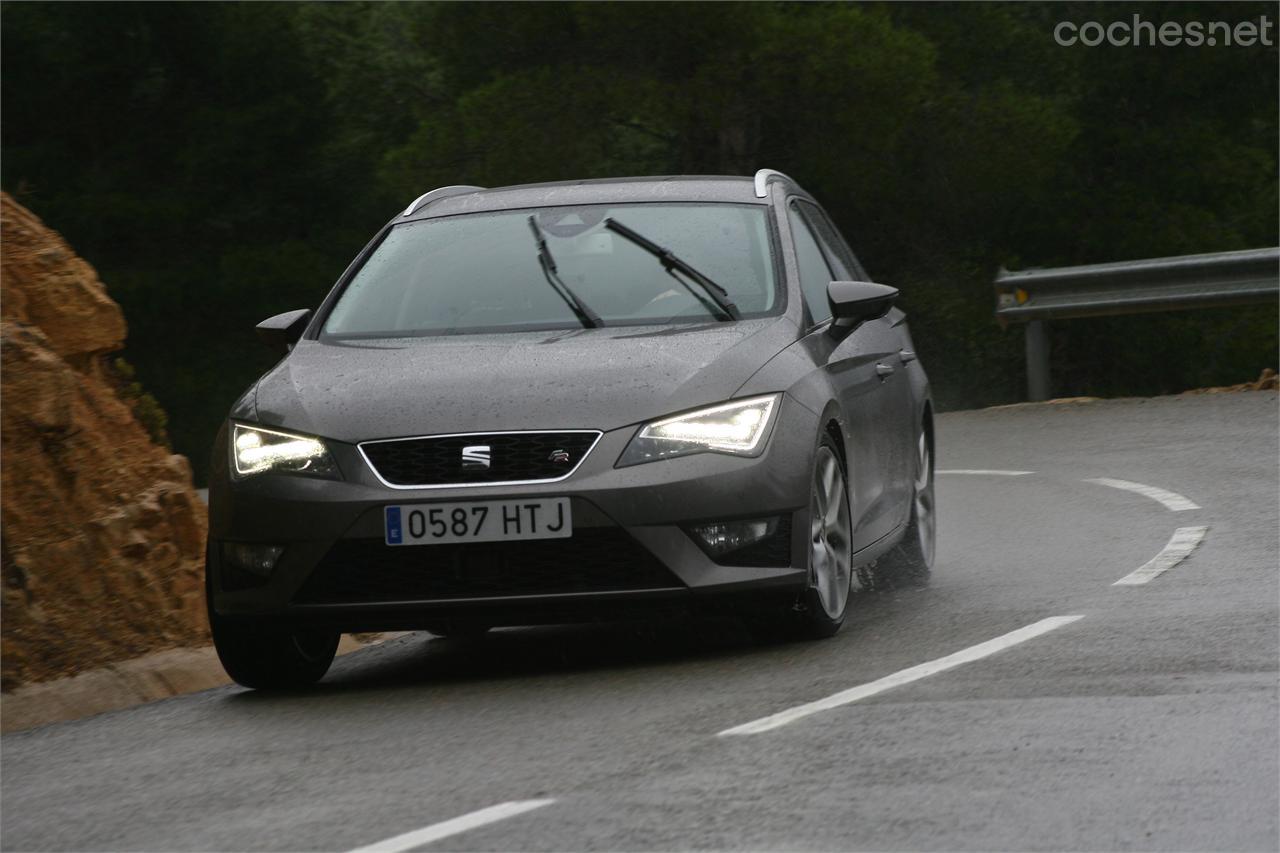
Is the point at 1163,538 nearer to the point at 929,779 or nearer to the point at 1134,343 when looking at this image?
the point at 929,779

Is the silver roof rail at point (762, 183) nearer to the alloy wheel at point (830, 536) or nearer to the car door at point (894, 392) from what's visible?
the car door at point (894, 392)

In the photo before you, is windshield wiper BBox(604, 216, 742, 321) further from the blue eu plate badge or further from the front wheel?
the front wheel

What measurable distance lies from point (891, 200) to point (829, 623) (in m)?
28.0

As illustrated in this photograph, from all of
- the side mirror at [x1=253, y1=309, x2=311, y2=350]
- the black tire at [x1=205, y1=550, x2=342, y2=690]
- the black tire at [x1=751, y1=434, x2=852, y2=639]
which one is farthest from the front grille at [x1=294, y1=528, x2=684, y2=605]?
the side mirror at [x1=253, y1=309, x2=311, y2=350]

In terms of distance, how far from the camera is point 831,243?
9.91m

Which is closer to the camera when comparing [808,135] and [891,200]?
[808,135]

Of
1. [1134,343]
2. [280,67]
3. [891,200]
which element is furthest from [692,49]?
[280,67]

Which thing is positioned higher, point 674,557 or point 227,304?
point 674,557

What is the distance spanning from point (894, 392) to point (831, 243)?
2.71 ft

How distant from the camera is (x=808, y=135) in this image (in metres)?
32.0

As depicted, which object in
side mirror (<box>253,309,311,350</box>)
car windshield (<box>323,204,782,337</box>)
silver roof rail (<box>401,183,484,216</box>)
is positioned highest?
silver roof rail (<box>401,183,484,216</box>)

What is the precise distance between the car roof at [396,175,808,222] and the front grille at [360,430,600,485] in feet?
6.37

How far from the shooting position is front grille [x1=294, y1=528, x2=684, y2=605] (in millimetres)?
7219

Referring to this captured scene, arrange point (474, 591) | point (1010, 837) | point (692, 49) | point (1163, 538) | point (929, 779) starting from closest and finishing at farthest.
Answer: point (1010, 837) → point (929, 779) → point (474, 591) → point (1163, 538) → point (692, 49)
